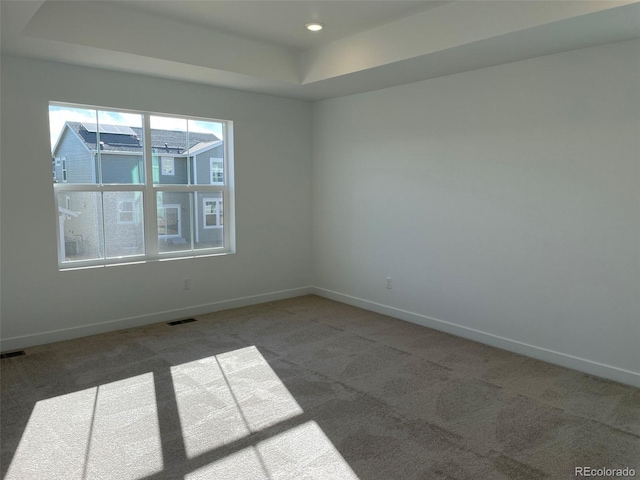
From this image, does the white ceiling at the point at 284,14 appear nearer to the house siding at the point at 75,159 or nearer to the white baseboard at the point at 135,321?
the house siding at the point at 75,159

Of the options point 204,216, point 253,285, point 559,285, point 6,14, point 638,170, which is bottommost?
point 253,285

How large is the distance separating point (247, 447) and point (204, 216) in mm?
3052

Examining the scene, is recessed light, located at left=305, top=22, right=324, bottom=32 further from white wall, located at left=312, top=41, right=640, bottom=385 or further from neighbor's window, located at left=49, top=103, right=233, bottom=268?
neighbor's window, located at left=49, top=103, right=233, bottom=268

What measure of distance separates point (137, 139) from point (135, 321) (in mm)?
1780

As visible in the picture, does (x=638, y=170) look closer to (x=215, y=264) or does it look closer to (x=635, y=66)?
(x=635, y=66)

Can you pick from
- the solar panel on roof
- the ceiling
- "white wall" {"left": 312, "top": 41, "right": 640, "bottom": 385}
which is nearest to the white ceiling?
the ceiling

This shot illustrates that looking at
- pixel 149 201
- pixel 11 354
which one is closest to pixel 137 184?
pixel 149 201

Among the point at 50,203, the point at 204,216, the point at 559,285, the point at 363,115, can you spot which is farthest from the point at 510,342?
the point at 50,203

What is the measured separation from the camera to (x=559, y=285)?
11.9 ft

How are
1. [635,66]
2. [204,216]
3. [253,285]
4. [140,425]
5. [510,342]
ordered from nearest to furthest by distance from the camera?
[140,425] → [635,66] → [510,342] → [204,216] → [253,285]

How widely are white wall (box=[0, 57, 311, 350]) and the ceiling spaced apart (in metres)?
0.26

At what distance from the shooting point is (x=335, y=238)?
18.4ft

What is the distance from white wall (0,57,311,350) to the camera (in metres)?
3.81

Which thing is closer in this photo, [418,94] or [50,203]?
[50,203]
